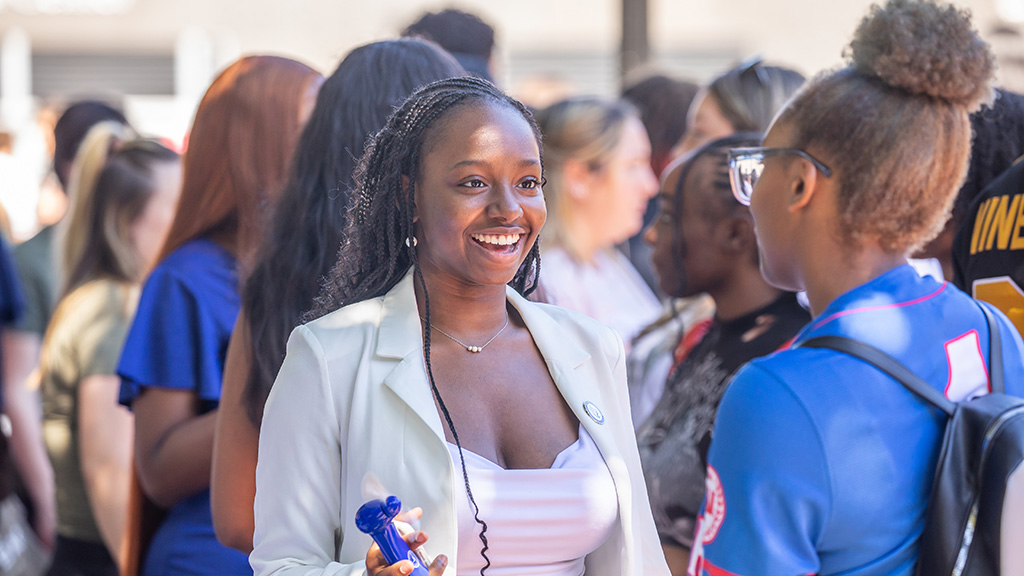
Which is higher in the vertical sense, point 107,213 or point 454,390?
point 454,390

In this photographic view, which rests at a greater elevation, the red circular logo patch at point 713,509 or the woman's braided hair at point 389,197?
the woman's braided hair at point 389,197

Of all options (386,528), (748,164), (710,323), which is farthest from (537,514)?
(710,323)

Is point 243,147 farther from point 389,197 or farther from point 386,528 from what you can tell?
point 386,528

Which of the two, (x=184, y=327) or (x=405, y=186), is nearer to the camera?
(x=405, y=186)

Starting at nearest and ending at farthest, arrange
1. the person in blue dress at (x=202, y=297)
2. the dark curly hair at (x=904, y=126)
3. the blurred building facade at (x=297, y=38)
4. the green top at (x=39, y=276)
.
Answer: the dark curly hair at (x=904, y=126)
the person in blue dress at (x=202, y=297)
the green top at (x=39, y=276)
the blurred building facade at (x=297, y=38)

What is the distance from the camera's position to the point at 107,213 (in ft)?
12.0

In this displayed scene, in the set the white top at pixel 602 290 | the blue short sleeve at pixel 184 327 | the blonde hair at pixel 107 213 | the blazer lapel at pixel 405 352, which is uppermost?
the blazer lapel at pixel 405 352

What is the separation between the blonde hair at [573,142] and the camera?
4.57 meters

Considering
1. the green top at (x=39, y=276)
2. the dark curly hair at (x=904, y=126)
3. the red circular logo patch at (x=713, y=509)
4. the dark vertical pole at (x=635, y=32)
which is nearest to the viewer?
the red circular logo patch at (x=713, y=509)

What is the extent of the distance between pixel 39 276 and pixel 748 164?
3.77m

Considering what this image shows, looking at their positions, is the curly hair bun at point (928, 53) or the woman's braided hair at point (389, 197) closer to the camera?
the woman's braided hair at point (389, 197)

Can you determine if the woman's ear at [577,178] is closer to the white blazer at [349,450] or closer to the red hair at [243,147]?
the red hair at [243,147]

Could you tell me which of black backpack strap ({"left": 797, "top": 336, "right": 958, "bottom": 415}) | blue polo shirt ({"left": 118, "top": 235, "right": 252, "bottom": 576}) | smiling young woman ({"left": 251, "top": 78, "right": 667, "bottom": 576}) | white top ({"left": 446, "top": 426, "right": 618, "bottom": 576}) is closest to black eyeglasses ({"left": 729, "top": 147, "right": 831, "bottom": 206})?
black backpack strap ({"left": 797, "top": 336, "right": 958, "bottom": 415})

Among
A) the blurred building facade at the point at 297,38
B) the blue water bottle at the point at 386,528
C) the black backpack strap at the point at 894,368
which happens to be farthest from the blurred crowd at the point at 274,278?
the blurred building facade at the point at 297,38
